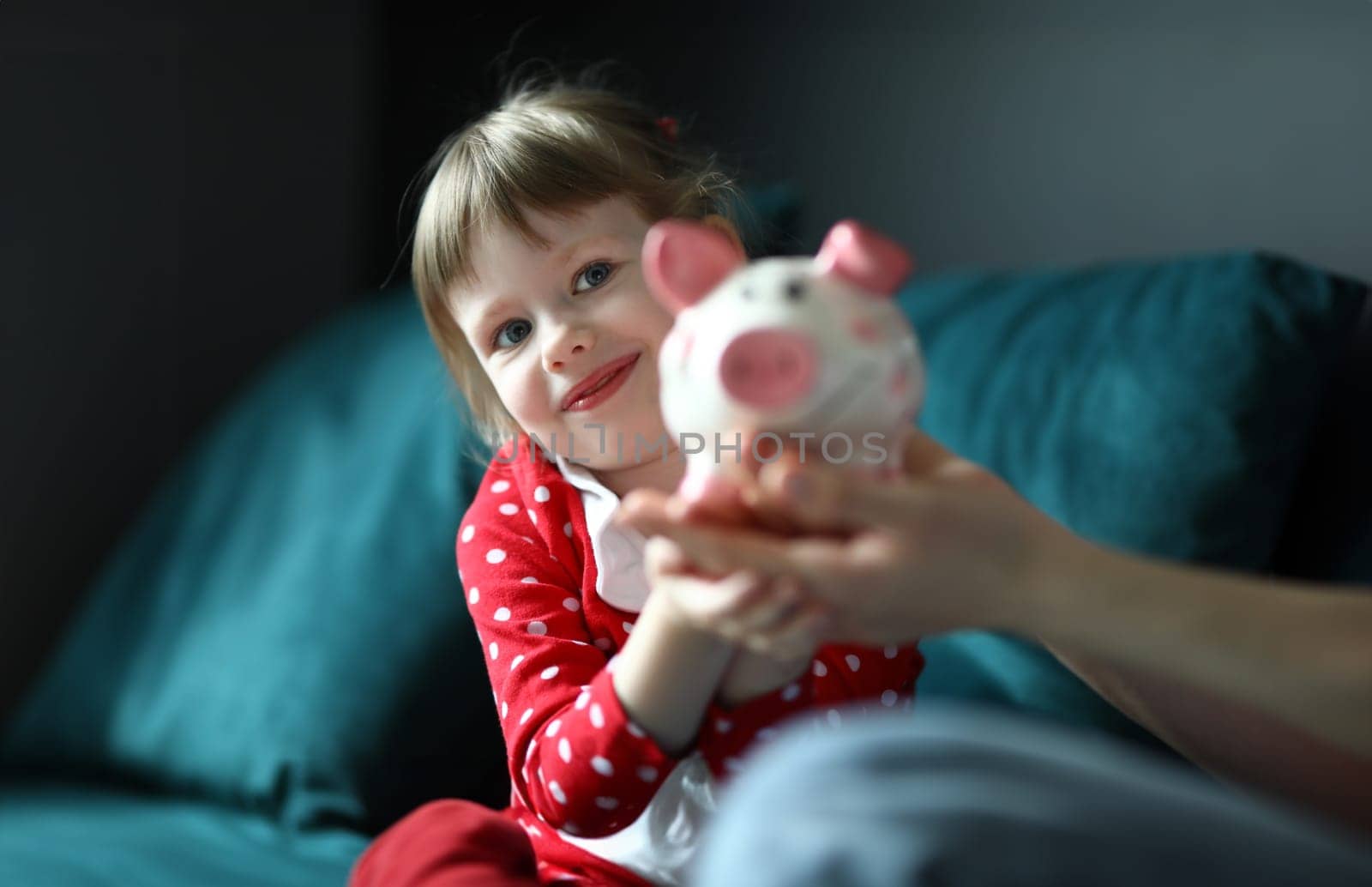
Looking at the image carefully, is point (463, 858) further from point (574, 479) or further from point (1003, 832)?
point (1003, 832)

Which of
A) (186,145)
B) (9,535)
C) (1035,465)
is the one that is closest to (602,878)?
(1035,465)

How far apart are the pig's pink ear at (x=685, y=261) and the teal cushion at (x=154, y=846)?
0.71 metres

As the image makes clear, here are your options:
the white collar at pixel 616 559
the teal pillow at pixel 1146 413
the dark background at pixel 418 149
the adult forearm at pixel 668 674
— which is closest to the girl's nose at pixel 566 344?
the white collar at pixel 616 559

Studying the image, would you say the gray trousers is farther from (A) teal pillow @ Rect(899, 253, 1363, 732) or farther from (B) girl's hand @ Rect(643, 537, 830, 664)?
(A) teal pillow @ Rect(899, 253, 1363, 732)

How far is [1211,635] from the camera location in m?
0.54

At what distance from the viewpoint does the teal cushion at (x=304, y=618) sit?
1257 millimetres

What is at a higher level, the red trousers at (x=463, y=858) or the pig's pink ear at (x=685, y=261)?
the pig's pink ear at (x=685, y=261)

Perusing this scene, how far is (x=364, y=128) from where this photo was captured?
6.93ft

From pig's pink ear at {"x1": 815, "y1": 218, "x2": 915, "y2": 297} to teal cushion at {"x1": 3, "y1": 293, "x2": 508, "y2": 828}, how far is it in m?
0.78

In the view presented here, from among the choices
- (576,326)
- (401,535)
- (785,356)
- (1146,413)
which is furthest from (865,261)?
(401,535)

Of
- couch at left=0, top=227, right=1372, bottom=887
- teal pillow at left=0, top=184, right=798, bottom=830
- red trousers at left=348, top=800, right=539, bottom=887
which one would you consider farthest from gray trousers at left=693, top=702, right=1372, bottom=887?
teal pillow at left=0, top=184, right=798, bottom=830

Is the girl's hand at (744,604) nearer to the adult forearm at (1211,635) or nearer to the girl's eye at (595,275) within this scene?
the adult forearm at (1211,635)

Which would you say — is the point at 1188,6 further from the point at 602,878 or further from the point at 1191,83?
the point at 602,878

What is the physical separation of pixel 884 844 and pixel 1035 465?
28.3 inches
